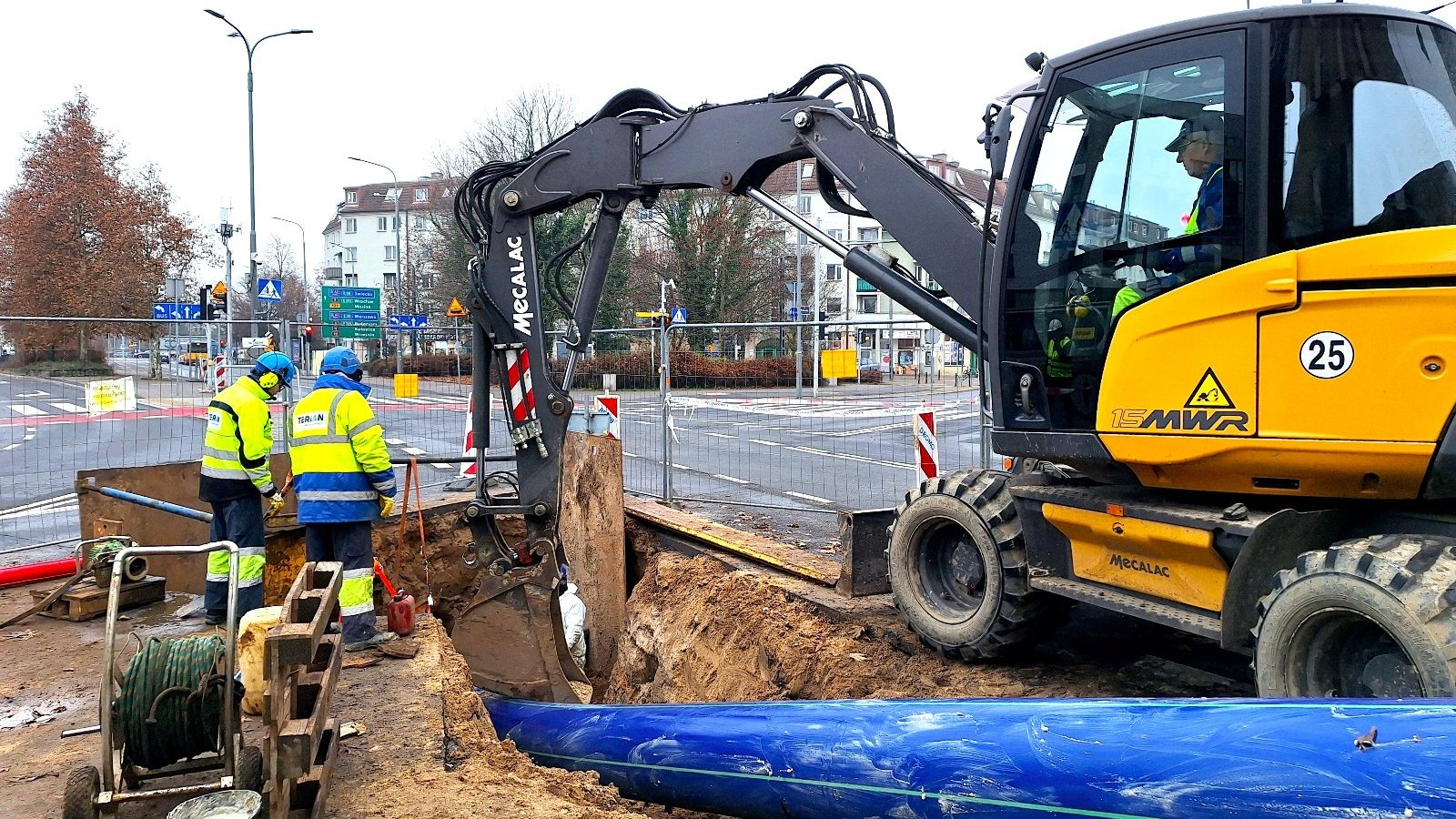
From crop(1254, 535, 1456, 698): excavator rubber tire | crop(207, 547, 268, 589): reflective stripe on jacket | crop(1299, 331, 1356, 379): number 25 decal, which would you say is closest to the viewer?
crop(1254, 535, 1456, 698): excavator rubber tire

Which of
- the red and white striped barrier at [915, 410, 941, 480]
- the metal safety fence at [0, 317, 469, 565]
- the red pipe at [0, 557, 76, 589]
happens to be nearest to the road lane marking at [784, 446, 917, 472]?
the red and white striped barrier at [915, 410, 941, 480]

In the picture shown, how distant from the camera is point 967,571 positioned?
553cm

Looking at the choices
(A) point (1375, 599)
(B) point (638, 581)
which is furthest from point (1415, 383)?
(B) point (638, 581)

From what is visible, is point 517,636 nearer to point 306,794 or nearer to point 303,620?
point 303,620

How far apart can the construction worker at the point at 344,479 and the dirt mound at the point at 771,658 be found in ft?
7.05

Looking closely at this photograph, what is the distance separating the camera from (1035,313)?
4.75 metres

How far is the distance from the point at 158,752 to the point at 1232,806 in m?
3.51

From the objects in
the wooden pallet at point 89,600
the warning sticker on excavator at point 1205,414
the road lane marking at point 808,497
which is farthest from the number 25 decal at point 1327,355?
the road lane marking at point 808,497

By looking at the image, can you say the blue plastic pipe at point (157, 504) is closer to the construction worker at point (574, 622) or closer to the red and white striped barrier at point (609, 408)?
the construction worker at point (574, 622)

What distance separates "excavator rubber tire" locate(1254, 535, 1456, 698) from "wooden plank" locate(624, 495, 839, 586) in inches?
138

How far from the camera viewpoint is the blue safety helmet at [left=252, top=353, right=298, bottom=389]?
6.62 metres

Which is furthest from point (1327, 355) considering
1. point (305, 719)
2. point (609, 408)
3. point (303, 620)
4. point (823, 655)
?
point (609, 408)

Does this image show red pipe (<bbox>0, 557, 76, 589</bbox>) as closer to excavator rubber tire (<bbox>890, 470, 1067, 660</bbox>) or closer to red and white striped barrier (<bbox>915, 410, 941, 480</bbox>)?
excavator rubber tire (<bbox>890, 470, 1067, 660</bbox>)

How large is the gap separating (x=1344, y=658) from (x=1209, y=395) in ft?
3.38
